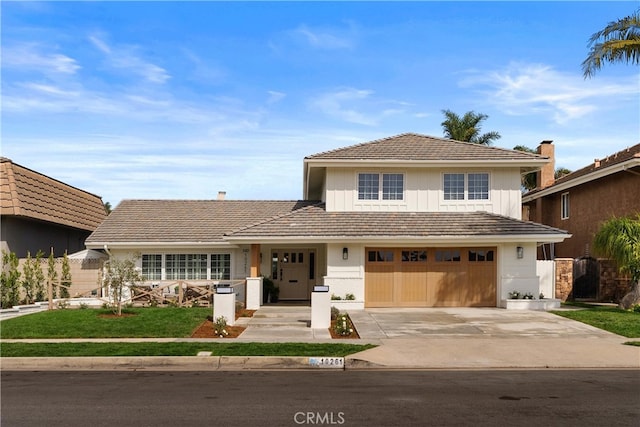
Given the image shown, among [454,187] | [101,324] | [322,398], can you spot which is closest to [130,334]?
[101,324]

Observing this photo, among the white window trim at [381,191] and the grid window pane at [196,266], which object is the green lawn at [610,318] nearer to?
the white window trim at [381,191]

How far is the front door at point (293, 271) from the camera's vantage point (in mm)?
24203

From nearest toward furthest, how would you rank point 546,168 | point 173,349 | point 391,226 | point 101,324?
point 173,349 → point 101,324 → point 391,226 → point 546,168

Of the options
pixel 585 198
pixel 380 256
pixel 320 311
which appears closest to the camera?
pixel 320 311

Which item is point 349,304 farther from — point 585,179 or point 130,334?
point 585,179

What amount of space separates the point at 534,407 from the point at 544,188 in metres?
24.6

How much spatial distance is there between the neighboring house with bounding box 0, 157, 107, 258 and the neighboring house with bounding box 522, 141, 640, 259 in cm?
2293

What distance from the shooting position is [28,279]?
71.2ft

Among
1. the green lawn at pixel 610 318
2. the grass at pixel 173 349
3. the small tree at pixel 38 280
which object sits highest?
the small tree at pixel 38 280

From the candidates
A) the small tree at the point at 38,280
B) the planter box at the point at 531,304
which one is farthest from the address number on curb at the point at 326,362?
the small tree at the point at 38,280

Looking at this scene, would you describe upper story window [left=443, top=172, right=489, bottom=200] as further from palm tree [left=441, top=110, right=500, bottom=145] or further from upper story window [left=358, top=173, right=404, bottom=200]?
palm tree [left=441, top=110, right=500, bottom=145]

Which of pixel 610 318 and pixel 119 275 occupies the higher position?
pixel 119 275

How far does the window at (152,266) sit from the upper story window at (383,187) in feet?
28.9

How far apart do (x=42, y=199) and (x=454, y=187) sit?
1730 centimetres
